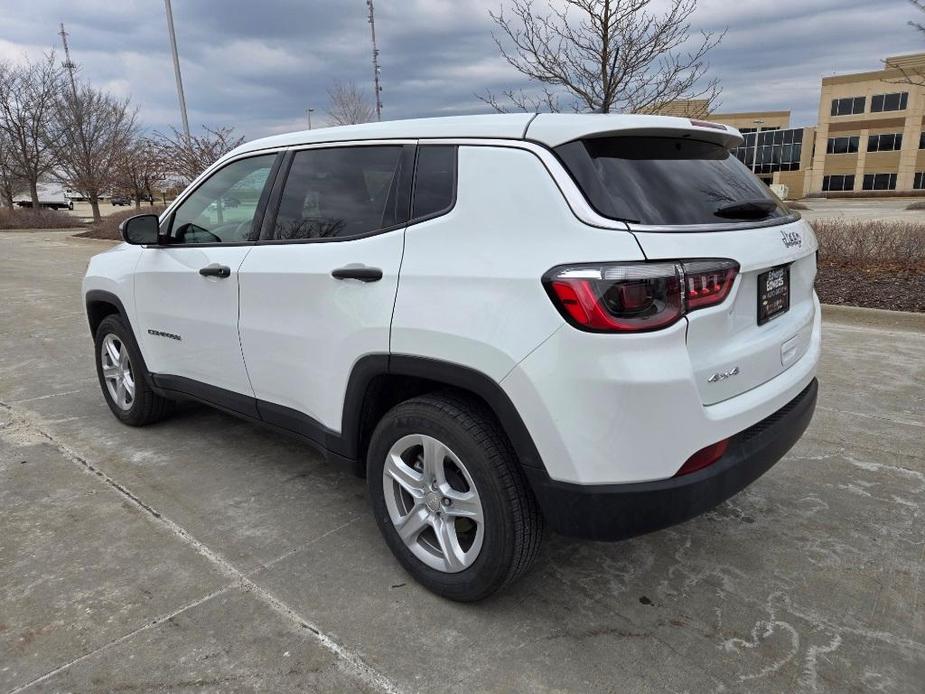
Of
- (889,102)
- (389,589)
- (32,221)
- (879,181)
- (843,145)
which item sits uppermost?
(889,102)

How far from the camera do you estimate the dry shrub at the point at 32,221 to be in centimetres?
3167

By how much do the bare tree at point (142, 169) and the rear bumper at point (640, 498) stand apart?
70.9 feet

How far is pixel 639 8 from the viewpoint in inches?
340

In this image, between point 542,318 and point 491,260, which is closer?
point 542,318

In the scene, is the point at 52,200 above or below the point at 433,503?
above

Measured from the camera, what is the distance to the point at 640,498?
209 cm

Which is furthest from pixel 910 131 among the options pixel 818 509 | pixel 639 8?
pixel 818 509

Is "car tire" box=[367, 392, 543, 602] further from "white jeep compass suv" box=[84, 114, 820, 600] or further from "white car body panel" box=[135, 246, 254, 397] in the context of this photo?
"white car body panel" box=[135, 246, 254, 397]

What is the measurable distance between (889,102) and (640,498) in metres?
79.9

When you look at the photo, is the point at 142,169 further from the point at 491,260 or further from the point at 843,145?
the point at 843,145

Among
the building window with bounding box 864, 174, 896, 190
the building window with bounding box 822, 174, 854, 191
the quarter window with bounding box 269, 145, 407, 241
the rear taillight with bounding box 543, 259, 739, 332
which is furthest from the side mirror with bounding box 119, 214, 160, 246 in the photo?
the building window with bounding box 822, 174, 854, 191

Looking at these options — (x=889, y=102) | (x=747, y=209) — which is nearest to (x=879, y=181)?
(x=889, y=102)

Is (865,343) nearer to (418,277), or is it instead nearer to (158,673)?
(418,277)

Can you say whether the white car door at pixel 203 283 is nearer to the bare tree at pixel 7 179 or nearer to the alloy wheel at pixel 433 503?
the alloy wheel at pixel 433 503
